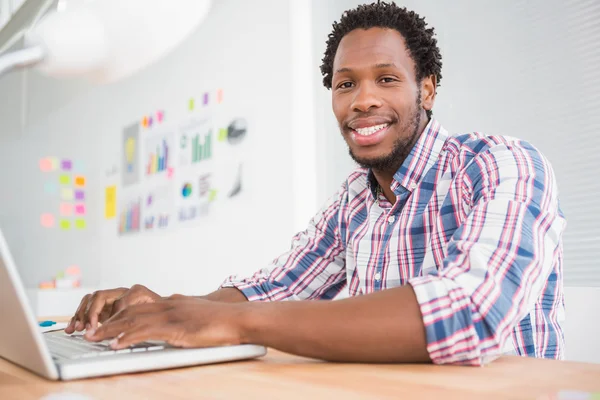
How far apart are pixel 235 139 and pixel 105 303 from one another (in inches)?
76.5

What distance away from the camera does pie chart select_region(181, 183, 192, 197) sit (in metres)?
3.18

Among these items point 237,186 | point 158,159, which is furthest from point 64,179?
point 237,186

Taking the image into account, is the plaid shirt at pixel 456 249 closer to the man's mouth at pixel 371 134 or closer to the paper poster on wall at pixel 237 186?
the man's mouth at pixel 371 134

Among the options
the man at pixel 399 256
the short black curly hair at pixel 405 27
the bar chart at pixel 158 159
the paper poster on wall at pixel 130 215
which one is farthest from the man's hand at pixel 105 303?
the paper poster on wall at pixel 130 215

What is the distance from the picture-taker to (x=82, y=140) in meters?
4.00

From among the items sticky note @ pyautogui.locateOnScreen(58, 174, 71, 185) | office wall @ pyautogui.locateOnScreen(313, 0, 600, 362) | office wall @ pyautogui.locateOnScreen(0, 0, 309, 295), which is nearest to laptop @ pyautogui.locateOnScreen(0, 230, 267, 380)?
office wall @ pyautogui.locateOnScreen(313, 0, 600, 362)

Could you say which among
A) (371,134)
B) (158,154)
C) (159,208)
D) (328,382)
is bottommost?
(328,382)

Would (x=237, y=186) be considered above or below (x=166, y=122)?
below

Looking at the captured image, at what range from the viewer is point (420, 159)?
1.17m

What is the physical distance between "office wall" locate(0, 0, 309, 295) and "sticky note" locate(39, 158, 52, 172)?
Result: 0.04m

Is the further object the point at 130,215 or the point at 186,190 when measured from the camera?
the point at 130,215

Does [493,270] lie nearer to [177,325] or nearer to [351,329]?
[351,329]

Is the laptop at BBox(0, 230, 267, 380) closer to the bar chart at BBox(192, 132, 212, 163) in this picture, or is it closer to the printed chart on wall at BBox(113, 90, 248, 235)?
the printed chart on wall at BBox(113, 90, 248, 235)

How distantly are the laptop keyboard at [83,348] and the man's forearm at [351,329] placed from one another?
0.40ft
